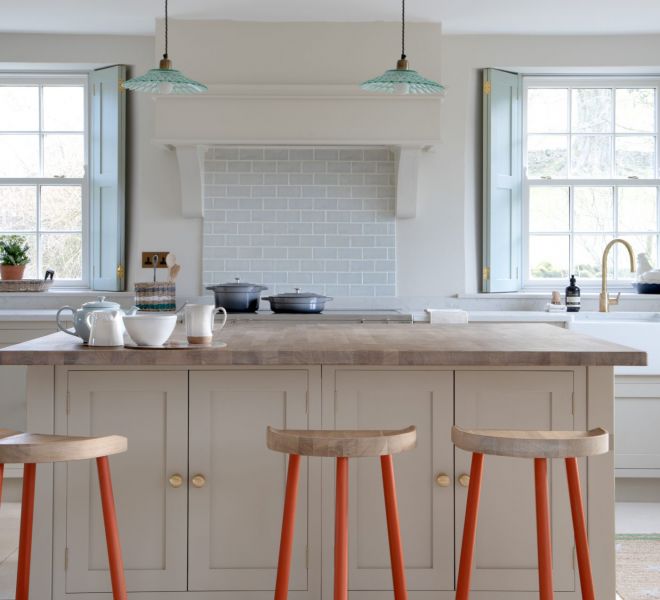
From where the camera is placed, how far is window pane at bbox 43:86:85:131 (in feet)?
19.8

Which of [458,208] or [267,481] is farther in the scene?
[458,208]

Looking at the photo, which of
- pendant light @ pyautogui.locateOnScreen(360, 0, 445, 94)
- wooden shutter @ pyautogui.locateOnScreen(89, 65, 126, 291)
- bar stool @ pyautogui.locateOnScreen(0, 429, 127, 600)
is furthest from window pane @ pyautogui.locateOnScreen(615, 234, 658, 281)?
bar stool @ pyautogui.locateOnScreen(0, 429, 127, 600)

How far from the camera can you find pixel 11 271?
5.87m

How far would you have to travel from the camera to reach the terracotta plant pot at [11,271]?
19.2 ft

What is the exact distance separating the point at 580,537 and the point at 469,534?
0.31m

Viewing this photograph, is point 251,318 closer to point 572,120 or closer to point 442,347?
point 442,347

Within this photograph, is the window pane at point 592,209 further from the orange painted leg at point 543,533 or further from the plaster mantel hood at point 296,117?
the orange painted leg at point 543,533

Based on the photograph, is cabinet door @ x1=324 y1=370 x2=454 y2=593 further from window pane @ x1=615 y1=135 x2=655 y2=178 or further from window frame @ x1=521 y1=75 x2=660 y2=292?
window pane @ x1=615 y1=135 x2=655 y2=178

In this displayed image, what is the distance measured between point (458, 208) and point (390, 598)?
11.4ft

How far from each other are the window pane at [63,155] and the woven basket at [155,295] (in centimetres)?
120

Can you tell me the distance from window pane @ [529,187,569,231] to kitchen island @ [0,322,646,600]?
3340mm

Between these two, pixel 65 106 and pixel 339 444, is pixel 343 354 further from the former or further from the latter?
pixel 65 106

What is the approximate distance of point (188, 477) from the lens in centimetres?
292

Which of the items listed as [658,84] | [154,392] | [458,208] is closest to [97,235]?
[458,208]
